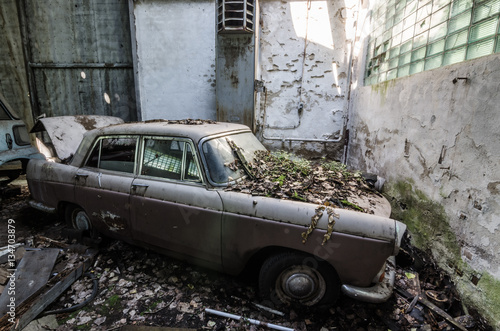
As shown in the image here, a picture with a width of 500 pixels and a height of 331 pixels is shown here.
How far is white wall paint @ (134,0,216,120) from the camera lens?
5.69 m

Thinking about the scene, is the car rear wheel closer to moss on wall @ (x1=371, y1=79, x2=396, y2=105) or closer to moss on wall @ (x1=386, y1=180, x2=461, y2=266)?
moss on wall @ (x1=386, y1=180, x2=461, y2=266)

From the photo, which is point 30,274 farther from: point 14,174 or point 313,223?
point 14,174

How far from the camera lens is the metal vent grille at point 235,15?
467 cm

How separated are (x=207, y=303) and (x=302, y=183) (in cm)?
151

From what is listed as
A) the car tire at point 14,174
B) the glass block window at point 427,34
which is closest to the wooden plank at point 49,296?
the car tire at point 14,174

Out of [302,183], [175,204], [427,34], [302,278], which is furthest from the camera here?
[427,34]

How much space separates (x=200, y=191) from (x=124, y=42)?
5801 millimetres

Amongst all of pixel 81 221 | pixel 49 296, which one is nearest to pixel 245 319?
pixel 49 296

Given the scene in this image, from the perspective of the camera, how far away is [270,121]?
584 cm

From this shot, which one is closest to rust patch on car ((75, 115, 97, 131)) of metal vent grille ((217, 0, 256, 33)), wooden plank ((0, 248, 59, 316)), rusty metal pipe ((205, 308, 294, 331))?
wooden plank ((0, 248, 59, 316))

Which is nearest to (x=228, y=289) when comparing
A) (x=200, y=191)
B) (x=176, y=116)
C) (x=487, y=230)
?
(x=200, y=191)

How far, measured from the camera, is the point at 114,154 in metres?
2.90

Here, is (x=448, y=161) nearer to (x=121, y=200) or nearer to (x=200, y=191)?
(x=200, y=191)

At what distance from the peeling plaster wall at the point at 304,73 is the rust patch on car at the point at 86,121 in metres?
3.32
